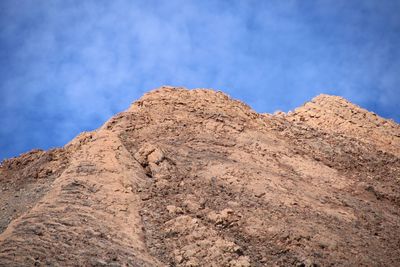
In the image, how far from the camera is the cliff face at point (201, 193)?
12.7 m

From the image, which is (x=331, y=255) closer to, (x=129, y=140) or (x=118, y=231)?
(x=118, y=231)

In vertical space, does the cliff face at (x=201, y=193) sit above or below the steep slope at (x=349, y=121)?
below

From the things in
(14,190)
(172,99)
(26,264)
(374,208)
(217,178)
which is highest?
(172,99)

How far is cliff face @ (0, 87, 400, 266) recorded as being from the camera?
500 inches

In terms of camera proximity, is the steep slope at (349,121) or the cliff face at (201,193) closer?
the cliff face at (201,193)

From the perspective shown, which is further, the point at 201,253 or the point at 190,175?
the point at 190,175

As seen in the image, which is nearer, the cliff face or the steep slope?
the cliff face

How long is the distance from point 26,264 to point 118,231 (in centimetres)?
292

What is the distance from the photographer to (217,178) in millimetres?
16219

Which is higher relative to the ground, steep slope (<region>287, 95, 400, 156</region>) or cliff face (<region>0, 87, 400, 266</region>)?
steep slope (<region>287, 95, 400, 156</region>)

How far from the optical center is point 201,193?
50.8 ft

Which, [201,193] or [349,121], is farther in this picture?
[349,121]

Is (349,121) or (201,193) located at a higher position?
(349,121)

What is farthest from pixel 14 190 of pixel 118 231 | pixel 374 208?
pixel 374 208
